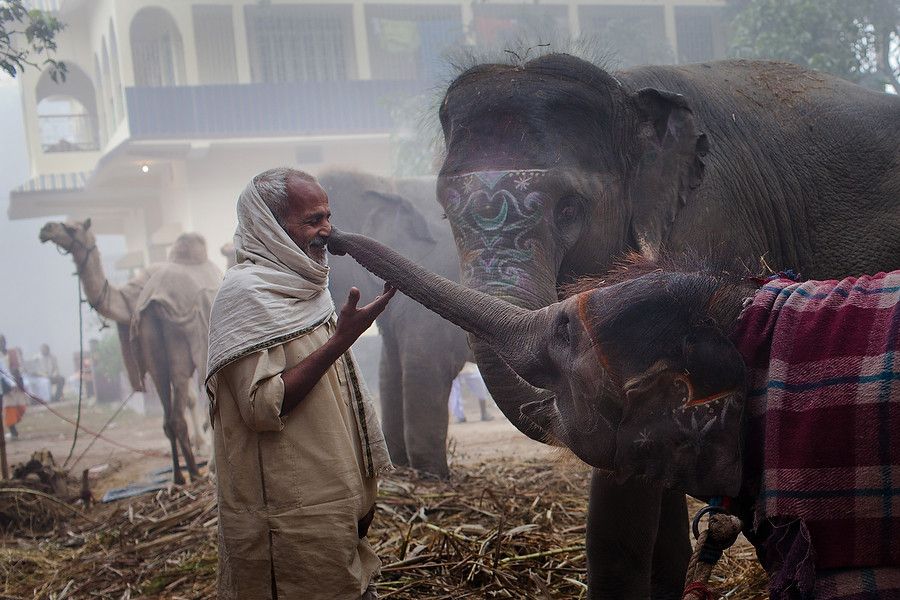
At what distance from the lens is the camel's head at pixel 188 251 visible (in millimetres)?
10867

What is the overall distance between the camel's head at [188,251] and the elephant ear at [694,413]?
949cm

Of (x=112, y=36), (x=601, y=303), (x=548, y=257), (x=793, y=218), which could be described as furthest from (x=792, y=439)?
(x=112, y=36)

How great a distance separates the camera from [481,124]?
3686 mm

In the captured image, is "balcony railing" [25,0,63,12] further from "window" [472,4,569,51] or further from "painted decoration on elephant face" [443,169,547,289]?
"painted decoration on elephant face" [443,169,547,289]

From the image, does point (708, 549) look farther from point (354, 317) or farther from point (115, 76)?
point (115, 76)

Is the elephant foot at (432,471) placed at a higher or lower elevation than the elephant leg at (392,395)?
lower

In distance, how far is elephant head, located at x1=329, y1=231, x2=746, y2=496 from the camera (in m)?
1.92

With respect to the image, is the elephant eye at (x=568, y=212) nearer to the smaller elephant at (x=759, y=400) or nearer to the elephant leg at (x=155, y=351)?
the smaller elephant at (x=759, y=400)

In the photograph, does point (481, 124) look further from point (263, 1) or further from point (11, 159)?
point (11, 159)

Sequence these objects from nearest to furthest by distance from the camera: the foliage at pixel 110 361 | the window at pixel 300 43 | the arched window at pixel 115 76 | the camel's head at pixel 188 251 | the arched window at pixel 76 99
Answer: the camel's head at pixel 188 251 < the arched window at pixel 115 76 < the window at pixel 300 43 < the arched window at pixel 76 99 < the foliage at pixel 110 361

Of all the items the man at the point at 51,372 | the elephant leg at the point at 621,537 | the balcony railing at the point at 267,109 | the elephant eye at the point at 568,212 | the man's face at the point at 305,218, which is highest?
the balcony railing at the point at 267,109

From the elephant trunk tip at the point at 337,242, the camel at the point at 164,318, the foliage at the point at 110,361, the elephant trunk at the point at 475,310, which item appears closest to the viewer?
the elephant trunk at the point at 475,310

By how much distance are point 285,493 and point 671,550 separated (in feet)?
6.35

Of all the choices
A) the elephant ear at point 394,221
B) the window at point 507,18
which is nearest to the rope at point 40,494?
the elephant ear at point 394,221
